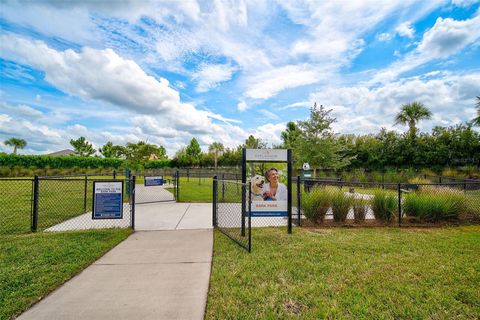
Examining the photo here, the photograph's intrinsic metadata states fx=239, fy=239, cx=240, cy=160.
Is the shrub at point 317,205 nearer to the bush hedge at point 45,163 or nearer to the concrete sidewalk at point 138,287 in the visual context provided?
the concrete sidewalk at point 138,287

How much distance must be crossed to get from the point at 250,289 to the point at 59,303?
229cm

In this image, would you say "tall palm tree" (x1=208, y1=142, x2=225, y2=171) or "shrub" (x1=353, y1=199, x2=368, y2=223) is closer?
"shrub" (x1=353, y1=199, x2=368, y2=223)

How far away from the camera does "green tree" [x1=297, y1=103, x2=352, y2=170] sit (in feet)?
69.3

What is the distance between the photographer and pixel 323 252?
175 inches

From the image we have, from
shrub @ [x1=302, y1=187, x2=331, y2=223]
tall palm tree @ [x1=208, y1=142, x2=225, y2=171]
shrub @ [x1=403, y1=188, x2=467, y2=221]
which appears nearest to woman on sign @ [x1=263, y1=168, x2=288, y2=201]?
shrub @ [x1=302, y1=187, x2=331, y2=223]

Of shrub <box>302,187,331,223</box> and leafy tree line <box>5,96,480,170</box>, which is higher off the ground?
leafy tree line <box>5,96,480,170</box>

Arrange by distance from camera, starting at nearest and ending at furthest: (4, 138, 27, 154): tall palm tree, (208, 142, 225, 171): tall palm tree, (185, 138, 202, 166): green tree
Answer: (208, 142, 225, 171): tall palm tree, (185, 138, 202, 166): green tree, (4, 138, 27, 154): tall palm tree

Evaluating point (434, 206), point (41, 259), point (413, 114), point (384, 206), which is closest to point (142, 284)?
point (41, 259)

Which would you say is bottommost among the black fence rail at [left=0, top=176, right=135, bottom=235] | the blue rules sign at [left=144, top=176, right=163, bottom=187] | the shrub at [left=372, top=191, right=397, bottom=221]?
the black fence rail at [left=0, top=176, right=135, bottom=235]

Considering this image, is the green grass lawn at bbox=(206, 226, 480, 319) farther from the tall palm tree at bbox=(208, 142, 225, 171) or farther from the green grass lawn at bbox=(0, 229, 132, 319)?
the tall palm tree at bbox=(208, 142, 225, 171)

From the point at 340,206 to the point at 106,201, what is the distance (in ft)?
20.0

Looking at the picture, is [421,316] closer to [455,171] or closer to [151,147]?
[151,147]

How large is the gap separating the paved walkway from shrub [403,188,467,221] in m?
5.65

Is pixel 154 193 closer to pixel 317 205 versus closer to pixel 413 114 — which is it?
pixel 317 205
